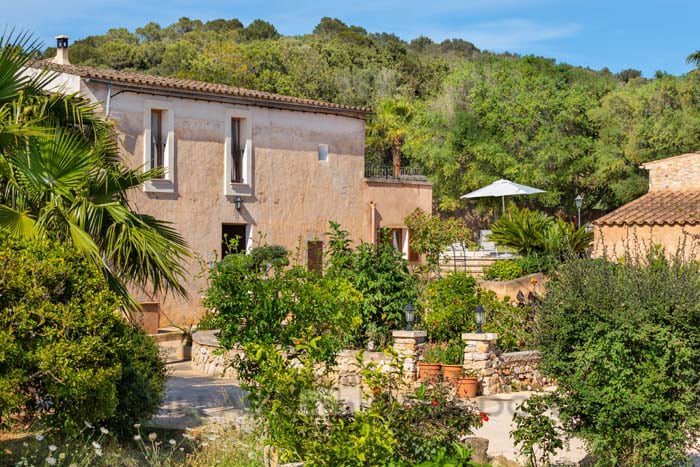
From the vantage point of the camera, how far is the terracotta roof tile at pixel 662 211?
65.0ft

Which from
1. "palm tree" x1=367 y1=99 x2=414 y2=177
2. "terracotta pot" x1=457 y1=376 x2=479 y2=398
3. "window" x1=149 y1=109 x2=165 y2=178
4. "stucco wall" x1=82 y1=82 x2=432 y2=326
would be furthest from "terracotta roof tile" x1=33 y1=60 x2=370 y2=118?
"palm tree" x1=367 y1=99 x2=414 y2=177

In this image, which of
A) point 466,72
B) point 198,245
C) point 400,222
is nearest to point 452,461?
point 198,245

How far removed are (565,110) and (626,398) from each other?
111ft

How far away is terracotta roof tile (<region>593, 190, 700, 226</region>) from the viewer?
19.8 metres

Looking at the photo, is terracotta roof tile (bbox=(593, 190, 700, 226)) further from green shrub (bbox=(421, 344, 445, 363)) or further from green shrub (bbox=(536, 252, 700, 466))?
green shrub (bbox=(536, 252, 700, 466))

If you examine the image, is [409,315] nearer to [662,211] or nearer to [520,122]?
[662,211]

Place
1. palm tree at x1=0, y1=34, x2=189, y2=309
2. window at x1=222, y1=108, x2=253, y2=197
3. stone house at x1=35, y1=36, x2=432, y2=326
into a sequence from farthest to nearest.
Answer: window at x1=222, y1=108, x2=253, y2=197 → stone house at x1=35, y1=36, x2=432, y2=326 → palm tree at x1=0, y1=34, x2=189, y2=309

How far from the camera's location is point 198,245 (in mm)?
22641

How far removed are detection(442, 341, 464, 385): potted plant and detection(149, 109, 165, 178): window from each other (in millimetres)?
10496

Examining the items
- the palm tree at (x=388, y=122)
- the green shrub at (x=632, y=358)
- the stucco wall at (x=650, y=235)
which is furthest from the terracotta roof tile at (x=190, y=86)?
the palm tree at (x=388, y=122)

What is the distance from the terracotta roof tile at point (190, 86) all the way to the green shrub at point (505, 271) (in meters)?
6.15

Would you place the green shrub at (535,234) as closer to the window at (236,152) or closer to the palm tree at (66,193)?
the window at (236,152)

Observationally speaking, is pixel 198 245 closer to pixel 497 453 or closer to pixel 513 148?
pixel 497 453

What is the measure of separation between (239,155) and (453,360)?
11.5 metres
